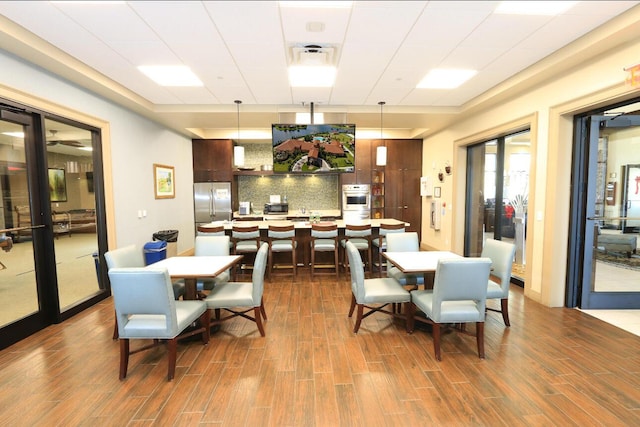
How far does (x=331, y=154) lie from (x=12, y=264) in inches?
194

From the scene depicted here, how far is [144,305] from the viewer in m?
2.25

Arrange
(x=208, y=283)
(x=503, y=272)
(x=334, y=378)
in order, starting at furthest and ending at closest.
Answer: (x=208, y=283)
(x=503, y=272)
(x=334, y=378)

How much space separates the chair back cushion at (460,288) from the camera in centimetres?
245

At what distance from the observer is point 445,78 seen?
3934 millimetres

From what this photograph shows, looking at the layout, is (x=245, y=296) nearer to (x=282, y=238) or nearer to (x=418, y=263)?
(x=418, y=263)

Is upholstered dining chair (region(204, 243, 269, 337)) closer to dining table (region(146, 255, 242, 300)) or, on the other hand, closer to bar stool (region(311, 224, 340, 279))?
dining table (region(146, 255, 242, 300))

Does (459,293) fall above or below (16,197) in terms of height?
below

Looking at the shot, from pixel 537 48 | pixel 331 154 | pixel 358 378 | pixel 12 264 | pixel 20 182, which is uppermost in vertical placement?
pixel 537 48

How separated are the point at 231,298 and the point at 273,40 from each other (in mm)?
2576

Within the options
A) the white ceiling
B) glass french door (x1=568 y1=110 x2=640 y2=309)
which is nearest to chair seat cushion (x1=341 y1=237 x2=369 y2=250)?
the white ceiling

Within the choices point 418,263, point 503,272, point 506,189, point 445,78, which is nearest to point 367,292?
point 418,263

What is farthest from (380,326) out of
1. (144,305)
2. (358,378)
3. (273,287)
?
(144,305)

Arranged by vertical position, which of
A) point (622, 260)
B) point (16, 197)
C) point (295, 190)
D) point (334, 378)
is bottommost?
point (334, 378)

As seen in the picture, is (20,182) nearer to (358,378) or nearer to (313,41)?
(313,41)
